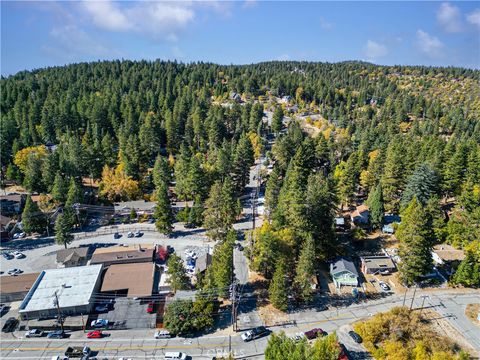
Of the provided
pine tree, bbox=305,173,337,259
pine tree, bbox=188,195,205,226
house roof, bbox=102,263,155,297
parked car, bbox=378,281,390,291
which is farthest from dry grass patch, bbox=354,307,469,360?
pine tree, bbox=188,195,205,226

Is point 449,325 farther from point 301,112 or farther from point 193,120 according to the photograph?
point 301,112

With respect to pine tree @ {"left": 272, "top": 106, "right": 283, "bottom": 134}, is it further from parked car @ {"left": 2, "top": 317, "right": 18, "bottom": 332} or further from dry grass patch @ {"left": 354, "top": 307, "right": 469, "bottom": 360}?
parked car @ {"left": 2, "top": 317, "right": 18, "bottom": 332}

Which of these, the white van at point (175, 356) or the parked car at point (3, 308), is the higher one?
the parked car at point (3, 308)

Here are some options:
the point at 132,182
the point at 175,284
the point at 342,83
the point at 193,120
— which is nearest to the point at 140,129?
the point at 193,120

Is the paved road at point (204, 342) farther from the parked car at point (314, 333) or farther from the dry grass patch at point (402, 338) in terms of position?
the dry grass patch at point (402, 338)

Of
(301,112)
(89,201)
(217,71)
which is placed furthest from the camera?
(217,71)

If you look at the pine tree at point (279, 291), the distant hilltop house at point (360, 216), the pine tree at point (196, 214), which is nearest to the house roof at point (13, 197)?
the pine tree at point (196, 214)

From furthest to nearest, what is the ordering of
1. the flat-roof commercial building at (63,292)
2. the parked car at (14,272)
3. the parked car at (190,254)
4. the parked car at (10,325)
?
the parked car at (190,254) → the parked car at (14,272) → the flat-roof commercial building at (63,292) → the parked car at (10,325)

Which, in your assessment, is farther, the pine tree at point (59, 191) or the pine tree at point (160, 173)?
the pine tree at point (160, 173)
